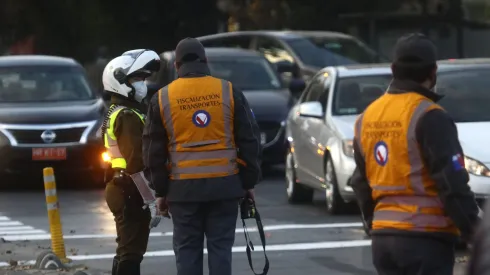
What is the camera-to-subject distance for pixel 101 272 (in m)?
9.89

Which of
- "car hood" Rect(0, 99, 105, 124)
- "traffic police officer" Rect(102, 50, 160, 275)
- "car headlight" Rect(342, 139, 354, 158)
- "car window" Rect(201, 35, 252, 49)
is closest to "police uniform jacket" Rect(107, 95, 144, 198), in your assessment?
"traffic police officer" Rect(102, 50, 160, 275)

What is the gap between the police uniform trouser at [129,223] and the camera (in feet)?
24.9

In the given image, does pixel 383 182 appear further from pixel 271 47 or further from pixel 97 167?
pixel 271 47

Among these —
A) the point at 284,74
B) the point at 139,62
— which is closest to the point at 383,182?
the point at 139,62

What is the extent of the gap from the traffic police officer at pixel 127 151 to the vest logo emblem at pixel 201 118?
65 centimetres

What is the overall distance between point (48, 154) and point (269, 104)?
3332 millimetres

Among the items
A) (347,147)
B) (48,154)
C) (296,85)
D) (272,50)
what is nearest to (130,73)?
(347,147)

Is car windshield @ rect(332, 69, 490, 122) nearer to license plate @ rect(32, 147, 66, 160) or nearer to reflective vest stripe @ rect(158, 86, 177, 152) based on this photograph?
reflective vest stripe @ rect(158, 86, 177, 152)

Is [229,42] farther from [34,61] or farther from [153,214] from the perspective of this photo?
[153,214]

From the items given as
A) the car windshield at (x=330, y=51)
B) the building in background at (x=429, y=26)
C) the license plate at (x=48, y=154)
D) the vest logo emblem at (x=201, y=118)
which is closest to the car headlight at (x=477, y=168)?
the vest logo emblem at (x=201, y=118)

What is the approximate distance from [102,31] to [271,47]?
8.66m

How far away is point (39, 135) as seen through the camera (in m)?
16.2

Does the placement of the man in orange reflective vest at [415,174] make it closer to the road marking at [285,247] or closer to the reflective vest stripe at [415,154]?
the reflective vest stripe at [415,154]

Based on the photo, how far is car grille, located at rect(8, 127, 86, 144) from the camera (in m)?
16.1
